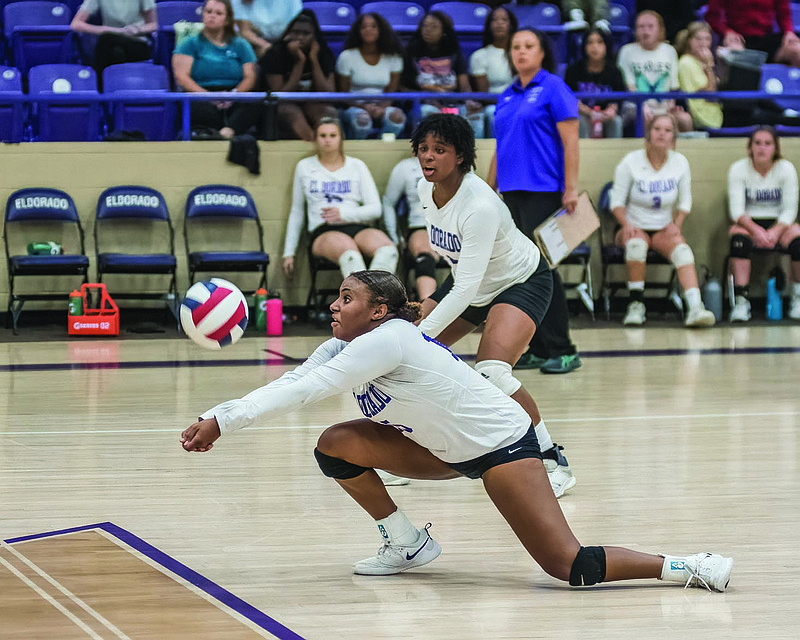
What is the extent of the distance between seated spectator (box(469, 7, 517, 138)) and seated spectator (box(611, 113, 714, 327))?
133cm

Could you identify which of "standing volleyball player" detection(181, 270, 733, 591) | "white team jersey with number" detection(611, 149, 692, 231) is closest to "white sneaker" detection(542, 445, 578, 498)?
"standing volleyball player" detection(181, 270, 733, 591)

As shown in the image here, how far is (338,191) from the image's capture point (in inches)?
377

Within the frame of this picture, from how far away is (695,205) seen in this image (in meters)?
10.8

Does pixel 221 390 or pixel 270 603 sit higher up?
pixel 270 603

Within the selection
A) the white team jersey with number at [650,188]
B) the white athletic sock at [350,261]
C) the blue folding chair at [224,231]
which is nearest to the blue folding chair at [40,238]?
the blue folding chair at [224,231]

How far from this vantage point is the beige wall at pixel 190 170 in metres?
9.70

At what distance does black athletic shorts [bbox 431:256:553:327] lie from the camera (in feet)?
14.9

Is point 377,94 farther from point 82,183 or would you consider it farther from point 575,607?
point 575,607

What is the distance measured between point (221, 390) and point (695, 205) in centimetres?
586

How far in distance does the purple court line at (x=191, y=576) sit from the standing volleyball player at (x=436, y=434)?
45cm

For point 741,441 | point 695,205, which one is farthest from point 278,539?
point 695,205

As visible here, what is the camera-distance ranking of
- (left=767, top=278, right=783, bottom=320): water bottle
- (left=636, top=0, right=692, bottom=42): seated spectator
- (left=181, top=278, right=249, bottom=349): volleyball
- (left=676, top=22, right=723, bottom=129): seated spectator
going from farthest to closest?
1. (left=636, top=0, right=692, bottom=42): seated spectator
2. (left=676, top=22, right=723, bottom=129): seated spectator
3. (left=767, top=278, right=783, bottom=320): water bottle
4. (left=181, top=278, right=249, bottom=349): volleyball

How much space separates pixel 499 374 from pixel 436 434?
1.11m

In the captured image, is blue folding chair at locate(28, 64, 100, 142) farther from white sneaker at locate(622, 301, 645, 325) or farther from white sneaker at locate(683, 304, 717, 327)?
white sneaker at locate(683, 304, 717, 327)
